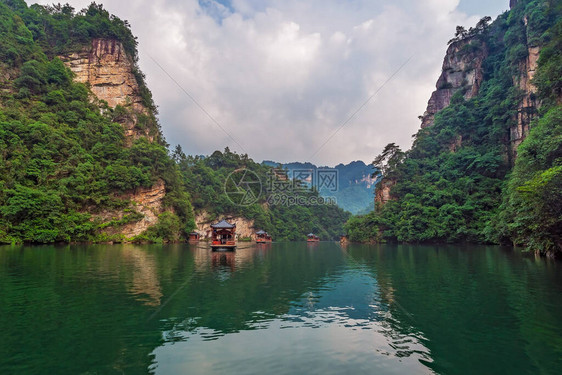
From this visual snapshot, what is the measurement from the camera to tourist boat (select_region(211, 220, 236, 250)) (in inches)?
1094

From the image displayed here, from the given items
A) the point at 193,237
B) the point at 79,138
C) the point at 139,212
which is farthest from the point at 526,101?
→ the point at 79,138

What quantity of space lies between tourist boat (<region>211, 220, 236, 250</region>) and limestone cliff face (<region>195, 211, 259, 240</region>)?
32.2 m

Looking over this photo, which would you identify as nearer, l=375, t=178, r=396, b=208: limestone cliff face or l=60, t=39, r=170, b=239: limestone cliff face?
l=60, t=39, r=170, b=239: limestone cliff face

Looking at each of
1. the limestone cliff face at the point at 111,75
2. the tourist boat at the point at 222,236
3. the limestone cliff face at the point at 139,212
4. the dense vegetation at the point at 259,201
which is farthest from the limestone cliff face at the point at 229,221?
the tourist boat at the point at 222,236

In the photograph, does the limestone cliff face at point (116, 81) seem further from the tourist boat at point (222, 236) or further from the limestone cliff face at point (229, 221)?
the tourist boat at point (222, 236)

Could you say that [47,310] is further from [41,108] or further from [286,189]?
[286,189]

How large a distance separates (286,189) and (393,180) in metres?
46.5

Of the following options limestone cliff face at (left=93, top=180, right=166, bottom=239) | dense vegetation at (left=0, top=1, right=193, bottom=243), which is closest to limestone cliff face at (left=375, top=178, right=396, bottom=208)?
dense vegetation at (left=0, top=1, right=193, bottom=243)

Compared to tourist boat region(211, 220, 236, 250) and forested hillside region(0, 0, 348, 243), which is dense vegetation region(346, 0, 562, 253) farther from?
forested hillside region(0, 0, 348, 243)

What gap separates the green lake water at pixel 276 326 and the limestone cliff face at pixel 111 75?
142ft

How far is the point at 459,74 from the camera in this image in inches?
2313

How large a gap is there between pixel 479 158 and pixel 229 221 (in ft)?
153

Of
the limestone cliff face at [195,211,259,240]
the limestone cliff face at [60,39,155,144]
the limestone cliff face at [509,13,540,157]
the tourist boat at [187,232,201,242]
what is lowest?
the tourist boat at [187,232,201,242]

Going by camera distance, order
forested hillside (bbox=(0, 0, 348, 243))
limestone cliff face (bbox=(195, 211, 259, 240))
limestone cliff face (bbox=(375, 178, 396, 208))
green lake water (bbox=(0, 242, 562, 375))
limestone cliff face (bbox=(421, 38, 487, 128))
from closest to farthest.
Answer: green lake water (bbox=(0, 242, 562, 375)) → forested hillside (bbox=(0, 0, 348, 243)) → limestone cliff face (bbox=(375, 178, 396, 208)) → limestone cliff face (bbox=(421, 38, 487, 128)) → limestone cliff face (bbox=(195, 211, 259, 240))
